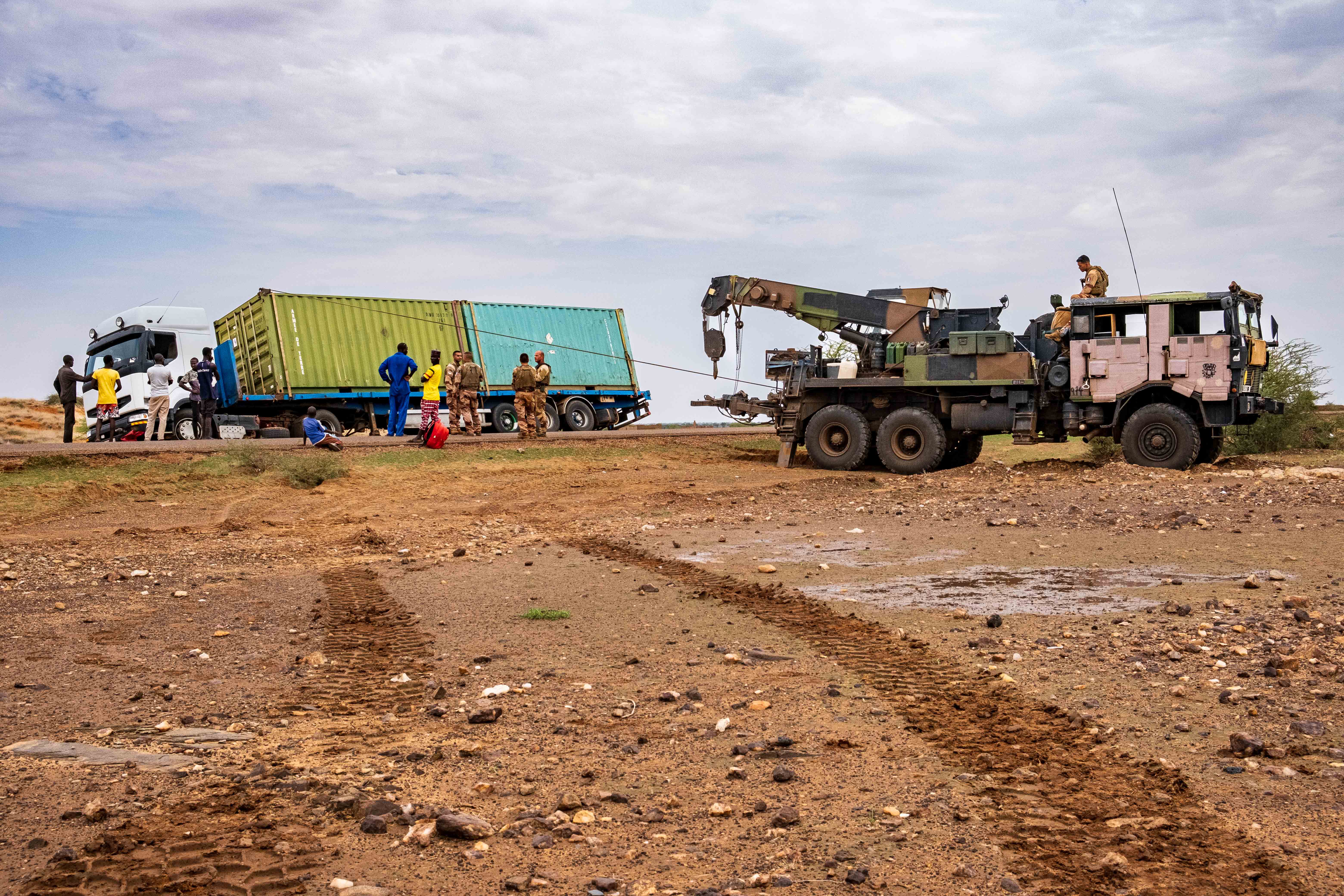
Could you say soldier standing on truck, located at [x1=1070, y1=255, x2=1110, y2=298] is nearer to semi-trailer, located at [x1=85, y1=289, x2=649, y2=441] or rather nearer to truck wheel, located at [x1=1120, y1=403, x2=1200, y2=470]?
truck wheel, located at [x1=1120, y1=403, x2=1200, y2=470]

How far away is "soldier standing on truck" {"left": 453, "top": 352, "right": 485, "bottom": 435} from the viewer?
2316 cm

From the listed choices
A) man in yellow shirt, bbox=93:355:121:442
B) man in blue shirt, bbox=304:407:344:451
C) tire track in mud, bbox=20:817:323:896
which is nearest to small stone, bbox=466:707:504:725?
tire track in mud, bbox=20:817:323:896

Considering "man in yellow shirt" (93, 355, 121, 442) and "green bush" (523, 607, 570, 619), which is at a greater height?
"man in yellow shirt" (93, 355, 121, 442)

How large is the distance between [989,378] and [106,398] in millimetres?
16915

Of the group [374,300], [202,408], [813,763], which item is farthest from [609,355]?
[813,763]

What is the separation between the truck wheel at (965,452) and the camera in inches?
789

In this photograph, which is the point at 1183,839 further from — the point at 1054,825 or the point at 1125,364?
the point at 1125,364

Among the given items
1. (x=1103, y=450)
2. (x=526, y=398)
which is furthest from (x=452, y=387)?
(x=1103, y=450)

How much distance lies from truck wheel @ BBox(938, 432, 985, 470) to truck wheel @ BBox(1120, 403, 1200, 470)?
3.08 m

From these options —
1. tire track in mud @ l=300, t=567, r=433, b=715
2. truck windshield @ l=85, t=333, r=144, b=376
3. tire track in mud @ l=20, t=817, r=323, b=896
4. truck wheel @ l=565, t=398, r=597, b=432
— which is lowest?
tire track in mud @ l=300, t=567, r=433, b=715

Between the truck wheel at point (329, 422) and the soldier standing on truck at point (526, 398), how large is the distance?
18.5ft

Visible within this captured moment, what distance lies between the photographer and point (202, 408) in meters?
24.4

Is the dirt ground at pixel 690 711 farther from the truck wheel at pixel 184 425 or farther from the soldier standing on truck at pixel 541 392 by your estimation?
the truck wheel at pixel 184 425

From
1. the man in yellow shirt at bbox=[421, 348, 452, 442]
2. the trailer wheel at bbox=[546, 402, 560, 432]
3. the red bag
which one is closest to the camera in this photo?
the red bag
